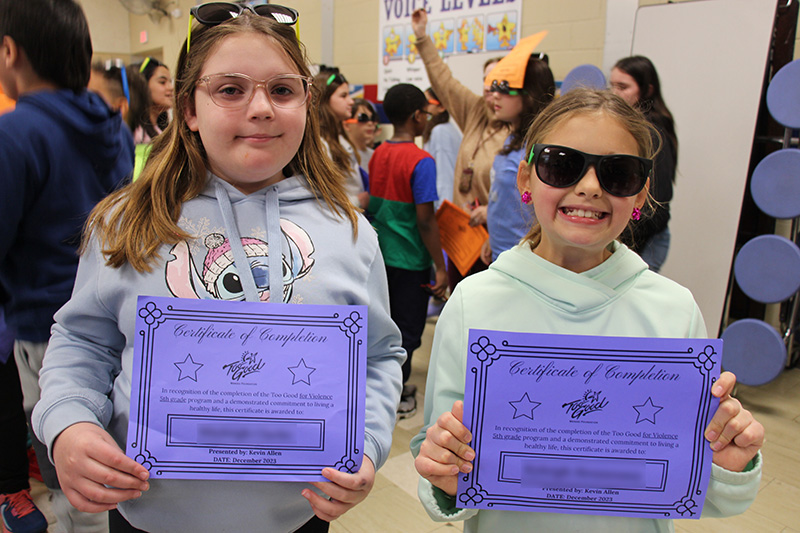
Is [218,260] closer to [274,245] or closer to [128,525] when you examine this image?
[274,245]

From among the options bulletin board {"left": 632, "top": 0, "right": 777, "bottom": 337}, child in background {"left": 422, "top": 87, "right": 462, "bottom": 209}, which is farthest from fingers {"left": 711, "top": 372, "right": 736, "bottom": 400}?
child in background {"left": 422, "top": 87, "right": 462, "bottom": 209}

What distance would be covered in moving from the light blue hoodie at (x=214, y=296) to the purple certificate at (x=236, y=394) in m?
0.09

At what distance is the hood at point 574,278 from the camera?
0.98m

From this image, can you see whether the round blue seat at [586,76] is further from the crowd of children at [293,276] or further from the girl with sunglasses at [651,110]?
the crowd of children at [293,276]

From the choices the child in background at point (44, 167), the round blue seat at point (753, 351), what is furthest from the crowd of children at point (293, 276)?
the round blue seat at point (753, 351)

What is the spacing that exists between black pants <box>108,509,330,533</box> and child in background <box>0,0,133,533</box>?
63 cm

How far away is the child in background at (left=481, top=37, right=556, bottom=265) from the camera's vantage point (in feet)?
7.62

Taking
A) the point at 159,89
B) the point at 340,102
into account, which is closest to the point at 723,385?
the point at 340,102

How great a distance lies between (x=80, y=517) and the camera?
1.59 m

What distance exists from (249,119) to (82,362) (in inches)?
19.6

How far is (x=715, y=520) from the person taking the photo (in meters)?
2.15

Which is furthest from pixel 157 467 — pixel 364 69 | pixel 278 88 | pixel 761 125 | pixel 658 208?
pixel 364 69

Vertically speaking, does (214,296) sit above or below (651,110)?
below

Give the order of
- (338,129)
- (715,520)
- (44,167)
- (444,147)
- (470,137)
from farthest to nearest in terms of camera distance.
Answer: (444,147), (338,129), (470,137), (715,520), (44,167)
